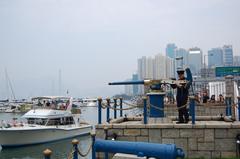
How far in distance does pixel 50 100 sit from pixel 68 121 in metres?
2.83

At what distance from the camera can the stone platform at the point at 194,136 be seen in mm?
10641

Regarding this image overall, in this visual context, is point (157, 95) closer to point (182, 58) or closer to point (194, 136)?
point (194, 136)

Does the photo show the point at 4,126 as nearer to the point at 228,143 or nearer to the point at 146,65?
the point at 228,143

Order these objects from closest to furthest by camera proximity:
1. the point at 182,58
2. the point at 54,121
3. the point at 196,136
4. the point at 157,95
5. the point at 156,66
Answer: the point at 196,136
the point at 157,95
the point at 182,58
the point at 54,121
the point at 156,66

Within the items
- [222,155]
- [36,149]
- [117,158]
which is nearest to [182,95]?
[222,155]

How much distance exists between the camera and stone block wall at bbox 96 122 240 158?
34.9ft

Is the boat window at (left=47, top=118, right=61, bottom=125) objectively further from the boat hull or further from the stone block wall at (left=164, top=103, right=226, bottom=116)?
the stone block wall at (left=164, top=103, right=226, bottom=116)

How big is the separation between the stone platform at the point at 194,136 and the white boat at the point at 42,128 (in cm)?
1832

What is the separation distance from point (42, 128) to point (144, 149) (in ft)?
74.5

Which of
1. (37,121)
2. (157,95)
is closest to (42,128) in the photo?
(37,121)

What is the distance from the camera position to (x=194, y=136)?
35.6ft

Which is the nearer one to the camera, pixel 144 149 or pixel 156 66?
pixel 144 149

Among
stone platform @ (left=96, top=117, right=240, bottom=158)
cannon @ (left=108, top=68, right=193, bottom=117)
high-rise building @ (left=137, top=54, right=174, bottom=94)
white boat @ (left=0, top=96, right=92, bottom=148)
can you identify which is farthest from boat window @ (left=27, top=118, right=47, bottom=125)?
high-rise building @ (left=137, top=54, right=174, bottom=94)

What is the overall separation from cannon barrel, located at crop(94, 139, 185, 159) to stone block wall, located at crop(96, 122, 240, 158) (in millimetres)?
3545
